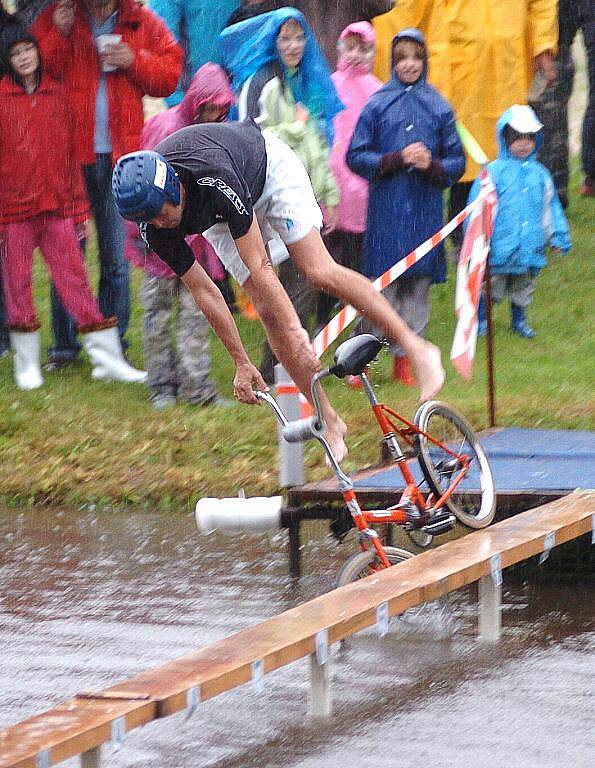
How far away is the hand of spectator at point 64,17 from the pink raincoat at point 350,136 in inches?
70.0

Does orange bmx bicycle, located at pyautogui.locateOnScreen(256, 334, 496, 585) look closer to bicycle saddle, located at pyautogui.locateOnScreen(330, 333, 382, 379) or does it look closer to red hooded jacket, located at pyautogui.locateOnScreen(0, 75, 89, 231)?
bicycle saddle, located at pyautogui.locateOnScreen(330, 333, 382, 379)

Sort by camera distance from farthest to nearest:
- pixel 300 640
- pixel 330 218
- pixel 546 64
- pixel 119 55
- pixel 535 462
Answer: pixel 546 64 → pixel 119 55 → pixel 330 218 → pixel 535 462 → pixel 300 640

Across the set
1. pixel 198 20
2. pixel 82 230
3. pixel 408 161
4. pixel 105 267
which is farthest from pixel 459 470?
pixel 198 20

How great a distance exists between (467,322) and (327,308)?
122 inches

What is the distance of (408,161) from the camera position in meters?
10.4

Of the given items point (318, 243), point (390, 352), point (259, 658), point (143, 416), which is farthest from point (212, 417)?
point (259, 658)

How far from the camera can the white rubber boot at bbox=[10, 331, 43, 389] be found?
1067cm

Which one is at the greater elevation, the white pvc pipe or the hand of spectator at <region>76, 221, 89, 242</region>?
the hand of spectator at <region>76, 221, 89, 242</region>

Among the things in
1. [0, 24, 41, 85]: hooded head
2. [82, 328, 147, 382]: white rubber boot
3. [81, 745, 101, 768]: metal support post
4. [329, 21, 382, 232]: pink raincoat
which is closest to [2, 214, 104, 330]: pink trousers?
[82, 328, 147, 382]: white rubber boot

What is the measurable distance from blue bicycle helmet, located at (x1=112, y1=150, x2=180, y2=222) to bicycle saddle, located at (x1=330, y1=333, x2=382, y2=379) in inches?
35.6

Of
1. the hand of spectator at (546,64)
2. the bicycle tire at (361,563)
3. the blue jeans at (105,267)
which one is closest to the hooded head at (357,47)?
the hand of spectator at (546,64)

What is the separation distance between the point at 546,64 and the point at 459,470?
5.76 metres

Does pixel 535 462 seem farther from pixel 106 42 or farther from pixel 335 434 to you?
pixel 106 42

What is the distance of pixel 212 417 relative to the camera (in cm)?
997
